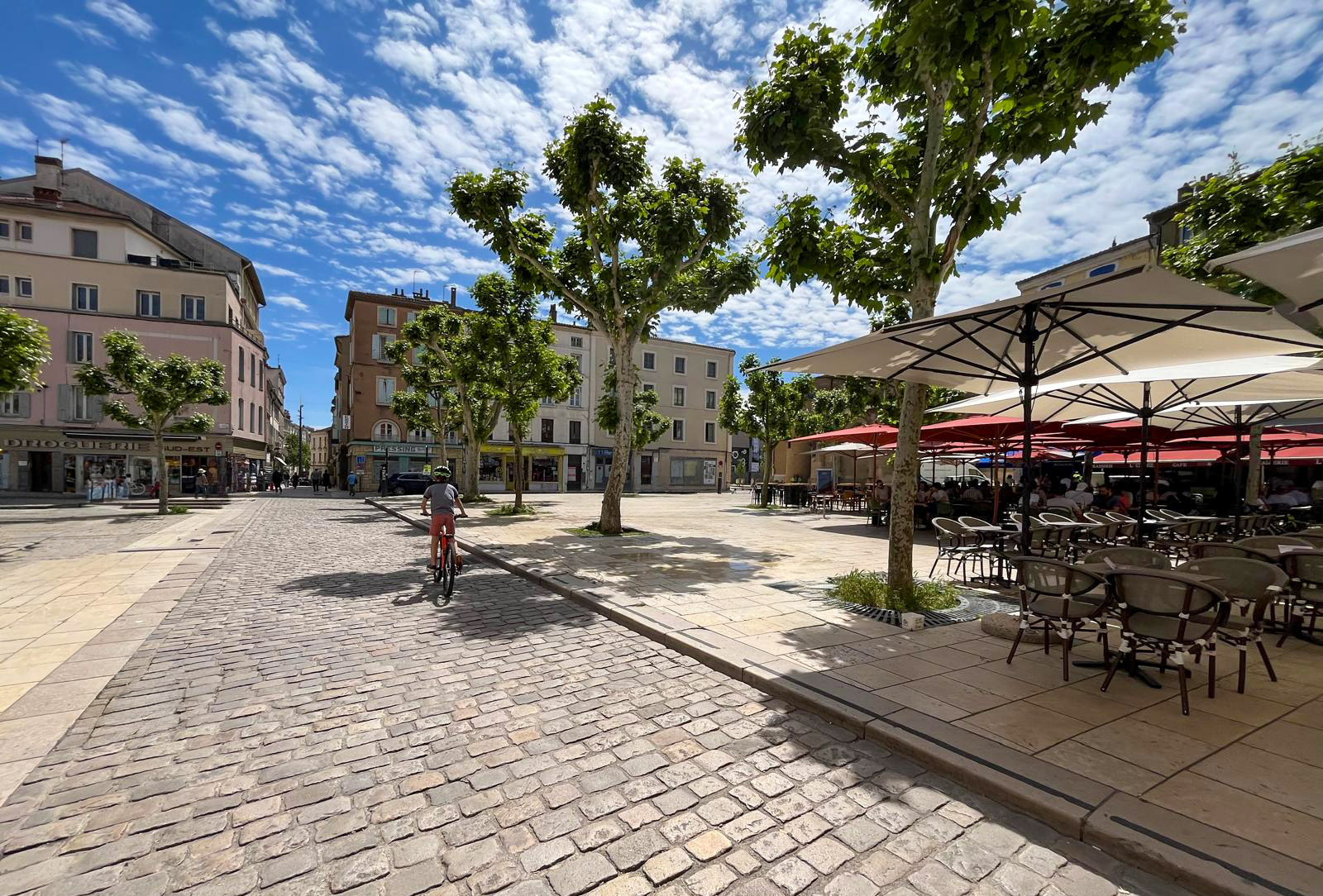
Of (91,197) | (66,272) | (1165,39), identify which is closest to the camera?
(1165,39)

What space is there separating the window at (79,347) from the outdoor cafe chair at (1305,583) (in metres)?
42.0

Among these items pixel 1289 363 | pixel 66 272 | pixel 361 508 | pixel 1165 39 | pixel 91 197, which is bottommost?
pixel 361 508

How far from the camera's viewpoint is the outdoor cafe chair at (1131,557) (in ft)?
15.5

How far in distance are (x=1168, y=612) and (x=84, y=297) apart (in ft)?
141

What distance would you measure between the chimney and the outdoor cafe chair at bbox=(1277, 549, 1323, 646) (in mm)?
48832

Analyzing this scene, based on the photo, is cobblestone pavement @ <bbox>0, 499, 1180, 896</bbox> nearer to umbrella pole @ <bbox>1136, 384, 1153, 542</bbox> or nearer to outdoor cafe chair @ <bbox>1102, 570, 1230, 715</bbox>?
outdoor cafe chair @ <bbox>1102, 570, 1230, 715</bbox>

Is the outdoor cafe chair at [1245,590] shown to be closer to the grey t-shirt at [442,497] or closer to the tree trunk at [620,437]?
the grey t-shirt at [442,497]

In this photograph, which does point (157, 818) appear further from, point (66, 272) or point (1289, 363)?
point (66, 272)

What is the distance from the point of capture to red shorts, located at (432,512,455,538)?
7.78 metres

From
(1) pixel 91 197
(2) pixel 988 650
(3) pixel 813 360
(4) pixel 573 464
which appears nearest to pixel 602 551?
(3) pixel 813 360

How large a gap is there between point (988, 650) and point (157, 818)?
6012 mm

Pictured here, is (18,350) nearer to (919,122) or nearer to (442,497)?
(442,497)

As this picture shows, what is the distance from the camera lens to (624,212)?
12.8 meters

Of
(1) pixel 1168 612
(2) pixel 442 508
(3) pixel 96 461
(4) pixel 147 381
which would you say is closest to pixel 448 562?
(2) pixel 442 508
